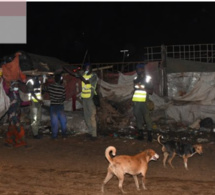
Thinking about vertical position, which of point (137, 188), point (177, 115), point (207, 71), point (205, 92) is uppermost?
point (207, 71)

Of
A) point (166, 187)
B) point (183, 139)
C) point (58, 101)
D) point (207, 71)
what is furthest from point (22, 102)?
point (207, 71)

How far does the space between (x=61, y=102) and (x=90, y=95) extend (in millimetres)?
1033

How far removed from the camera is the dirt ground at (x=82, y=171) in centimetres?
565

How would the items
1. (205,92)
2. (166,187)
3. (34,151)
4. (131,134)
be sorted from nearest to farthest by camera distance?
(166,187)
(34,151)
(131,134)
(205,92)

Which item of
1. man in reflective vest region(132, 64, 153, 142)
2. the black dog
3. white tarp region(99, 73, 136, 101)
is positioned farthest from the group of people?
white tarp region(99, 73, 136, 101)

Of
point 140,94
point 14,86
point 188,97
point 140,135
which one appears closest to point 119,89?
point 188,97

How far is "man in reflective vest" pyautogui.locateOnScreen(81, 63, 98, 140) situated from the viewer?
1009 centimetres

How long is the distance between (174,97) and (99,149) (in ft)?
15.6

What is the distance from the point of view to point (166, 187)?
5.72 meters

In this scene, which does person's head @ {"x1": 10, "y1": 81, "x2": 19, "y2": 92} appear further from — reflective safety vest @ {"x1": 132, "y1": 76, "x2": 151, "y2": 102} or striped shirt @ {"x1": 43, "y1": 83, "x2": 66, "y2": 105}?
reflective safety vest @ {"x1": 132, "y1": 76, "x2": 151, "y2": 102}

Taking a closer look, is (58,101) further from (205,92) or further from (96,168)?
(205,92)

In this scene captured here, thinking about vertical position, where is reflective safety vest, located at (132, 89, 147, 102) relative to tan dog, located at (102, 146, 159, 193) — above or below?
above

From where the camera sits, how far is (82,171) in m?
6.96

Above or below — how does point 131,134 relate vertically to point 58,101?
below
